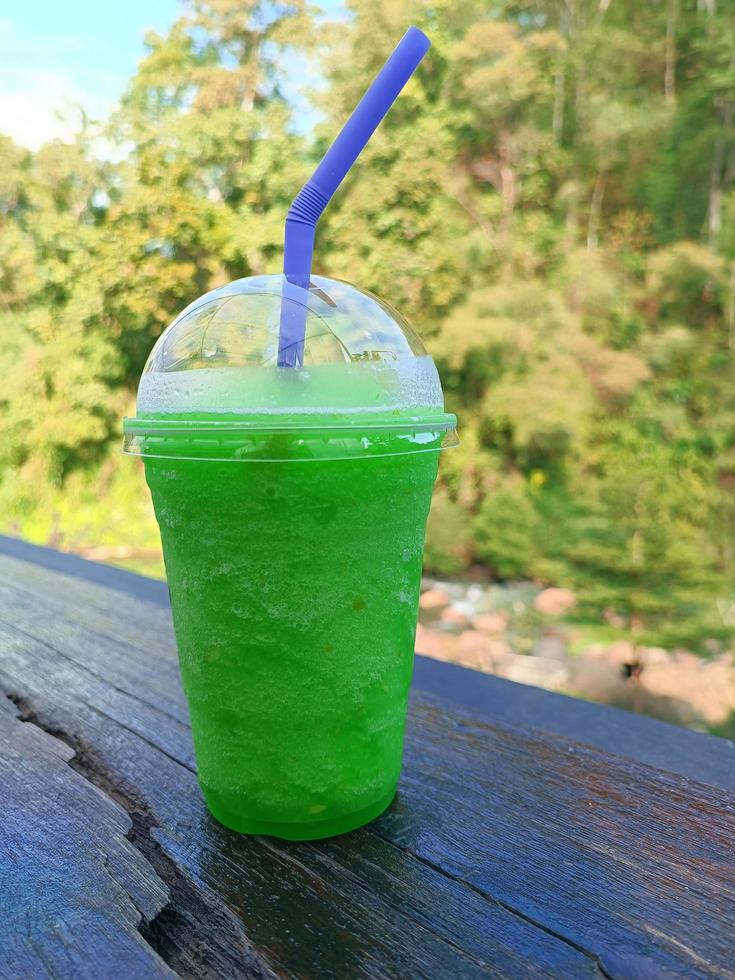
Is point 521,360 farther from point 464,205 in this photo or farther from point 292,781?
point 292,781

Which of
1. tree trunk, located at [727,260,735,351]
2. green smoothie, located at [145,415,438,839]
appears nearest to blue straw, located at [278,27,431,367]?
green smoothie, located at [145,415,438,839]

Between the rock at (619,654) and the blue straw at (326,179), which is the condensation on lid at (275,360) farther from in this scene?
the rock at (619,654)

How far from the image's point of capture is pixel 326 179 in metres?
0.57

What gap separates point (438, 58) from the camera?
9164mm

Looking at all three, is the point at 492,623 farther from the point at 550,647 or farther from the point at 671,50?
the point at 671,50

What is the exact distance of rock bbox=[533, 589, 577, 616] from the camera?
675 cm

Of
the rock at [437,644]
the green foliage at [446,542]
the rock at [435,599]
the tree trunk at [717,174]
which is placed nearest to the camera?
the rock at [437,644]

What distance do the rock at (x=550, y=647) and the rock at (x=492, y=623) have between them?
1.22ft

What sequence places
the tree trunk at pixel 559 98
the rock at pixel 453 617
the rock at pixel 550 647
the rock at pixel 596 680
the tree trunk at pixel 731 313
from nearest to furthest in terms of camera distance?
the rock at pixel 596 680 → the rock at pixel 550 647 → the rock at pixel 453 617 → the tree trunk at pixel 731 313 → the tree trunk at pixel 559 98

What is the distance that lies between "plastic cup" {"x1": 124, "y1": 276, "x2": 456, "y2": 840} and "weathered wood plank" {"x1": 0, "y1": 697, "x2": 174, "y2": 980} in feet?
0.29

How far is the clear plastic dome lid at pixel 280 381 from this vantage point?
509 millimetres

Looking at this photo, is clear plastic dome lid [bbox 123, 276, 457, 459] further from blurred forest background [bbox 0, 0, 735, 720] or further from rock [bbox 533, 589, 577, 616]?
blurred forest background [bbox 0, 0, 735, 720]

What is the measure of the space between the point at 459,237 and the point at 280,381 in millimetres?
9034

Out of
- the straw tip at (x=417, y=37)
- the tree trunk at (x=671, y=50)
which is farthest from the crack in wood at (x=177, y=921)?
the tree trunk at (x=671, y=50)
